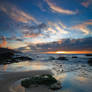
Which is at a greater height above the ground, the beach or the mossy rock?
the mossy rock

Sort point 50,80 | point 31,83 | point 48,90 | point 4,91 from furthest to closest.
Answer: point 50,80 < point 31,83 < point 48,90 < point 4,91

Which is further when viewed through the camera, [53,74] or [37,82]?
[53,74]

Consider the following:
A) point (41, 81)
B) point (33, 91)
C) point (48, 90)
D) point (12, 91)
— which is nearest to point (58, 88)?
point (48, 90)

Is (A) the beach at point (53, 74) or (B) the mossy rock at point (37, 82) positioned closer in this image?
(A) the beach at point (53, 74)

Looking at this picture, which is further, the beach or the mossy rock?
the mossy rock

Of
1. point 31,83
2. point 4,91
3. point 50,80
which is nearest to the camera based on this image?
point 4,91

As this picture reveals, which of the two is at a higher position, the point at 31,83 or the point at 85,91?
the point at 31,83

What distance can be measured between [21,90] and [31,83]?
777 millimetres

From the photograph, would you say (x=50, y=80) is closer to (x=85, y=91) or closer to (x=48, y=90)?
(x=48, y=90)

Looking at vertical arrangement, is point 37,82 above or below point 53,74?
above

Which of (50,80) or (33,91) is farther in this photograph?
(50,80)

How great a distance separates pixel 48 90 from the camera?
4477mm

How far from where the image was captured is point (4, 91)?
420 centimetres

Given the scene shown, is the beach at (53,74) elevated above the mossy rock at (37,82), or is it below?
below
